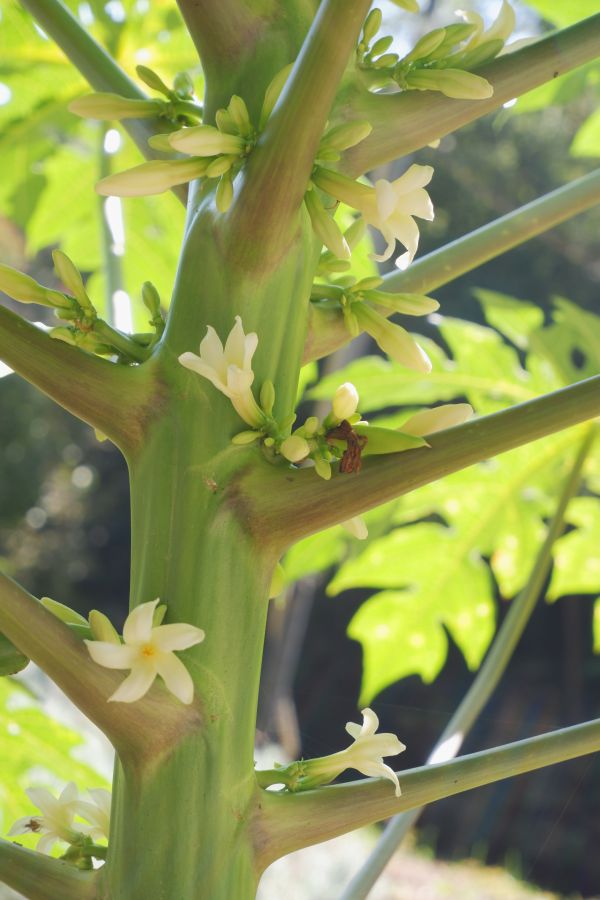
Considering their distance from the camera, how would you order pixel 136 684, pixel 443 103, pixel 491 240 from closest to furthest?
pixel 136 684 < pixel 443 103 < pixel 491 240

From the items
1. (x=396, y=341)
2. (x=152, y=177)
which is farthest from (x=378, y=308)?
(x=152, y=177)

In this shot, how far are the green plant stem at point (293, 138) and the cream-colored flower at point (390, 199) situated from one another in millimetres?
27

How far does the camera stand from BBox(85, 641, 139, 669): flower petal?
402 millimetres

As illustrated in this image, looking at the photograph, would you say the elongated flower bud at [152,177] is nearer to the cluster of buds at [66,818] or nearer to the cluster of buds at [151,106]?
the cluster of buds at [151,106]

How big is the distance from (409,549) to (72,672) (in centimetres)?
88

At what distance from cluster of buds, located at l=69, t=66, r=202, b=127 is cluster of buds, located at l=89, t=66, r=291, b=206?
49 millimetres

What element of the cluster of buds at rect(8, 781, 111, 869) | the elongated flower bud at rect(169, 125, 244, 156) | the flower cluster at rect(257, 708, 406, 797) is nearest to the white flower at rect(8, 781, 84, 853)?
the cluster of buds at rect(8, 781, 111, 869)

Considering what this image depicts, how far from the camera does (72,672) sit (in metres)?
0.41

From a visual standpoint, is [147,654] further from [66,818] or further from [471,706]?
[471,706]

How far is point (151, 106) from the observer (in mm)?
516

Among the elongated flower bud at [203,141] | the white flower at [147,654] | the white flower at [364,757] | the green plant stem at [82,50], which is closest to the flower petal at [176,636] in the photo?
the white flower at [147,654]

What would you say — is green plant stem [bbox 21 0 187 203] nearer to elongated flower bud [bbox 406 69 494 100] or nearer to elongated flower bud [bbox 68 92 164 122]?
elongated flower bud [bbox 68 92 164 122]

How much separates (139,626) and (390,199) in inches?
8.7

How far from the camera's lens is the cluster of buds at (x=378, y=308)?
1.67 feet
